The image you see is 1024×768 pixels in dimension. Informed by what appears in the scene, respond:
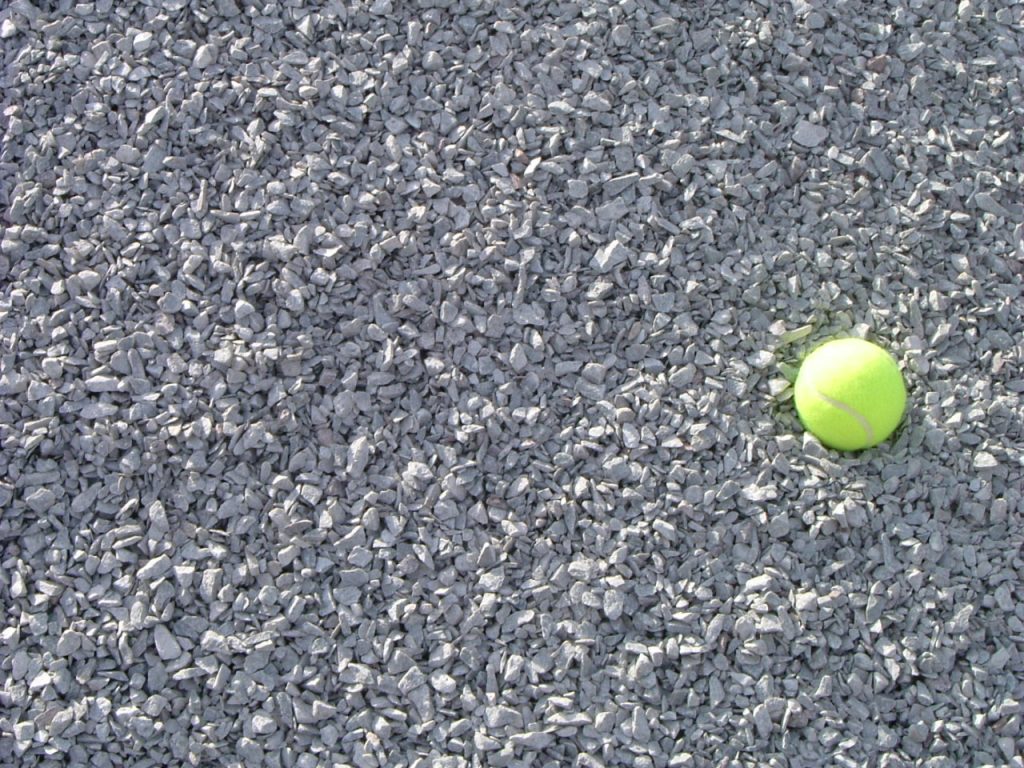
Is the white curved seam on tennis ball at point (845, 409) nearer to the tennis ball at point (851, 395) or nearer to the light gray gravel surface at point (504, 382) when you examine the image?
the tennis ball at point (851, 395)

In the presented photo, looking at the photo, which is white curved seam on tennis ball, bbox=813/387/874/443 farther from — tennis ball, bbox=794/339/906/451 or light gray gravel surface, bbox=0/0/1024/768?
light gray gravel surface, bbox=0/0/1024/768

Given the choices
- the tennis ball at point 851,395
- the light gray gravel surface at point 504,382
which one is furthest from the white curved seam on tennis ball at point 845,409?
the light gray gravel surface at point 504,382

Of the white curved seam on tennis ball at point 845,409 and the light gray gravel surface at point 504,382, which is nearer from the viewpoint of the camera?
the light gray gravel surface at point 504,382

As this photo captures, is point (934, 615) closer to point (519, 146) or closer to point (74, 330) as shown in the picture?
point (519, 146)

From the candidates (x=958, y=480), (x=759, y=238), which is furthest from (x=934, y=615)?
(x=759, y=238)

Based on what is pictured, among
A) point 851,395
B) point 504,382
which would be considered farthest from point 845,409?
point 504,382

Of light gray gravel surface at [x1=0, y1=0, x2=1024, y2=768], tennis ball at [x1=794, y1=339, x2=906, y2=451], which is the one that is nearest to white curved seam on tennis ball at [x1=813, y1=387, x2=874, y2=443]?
tennis ball at [x1=794, y1=339, x2=906, y2=451]
